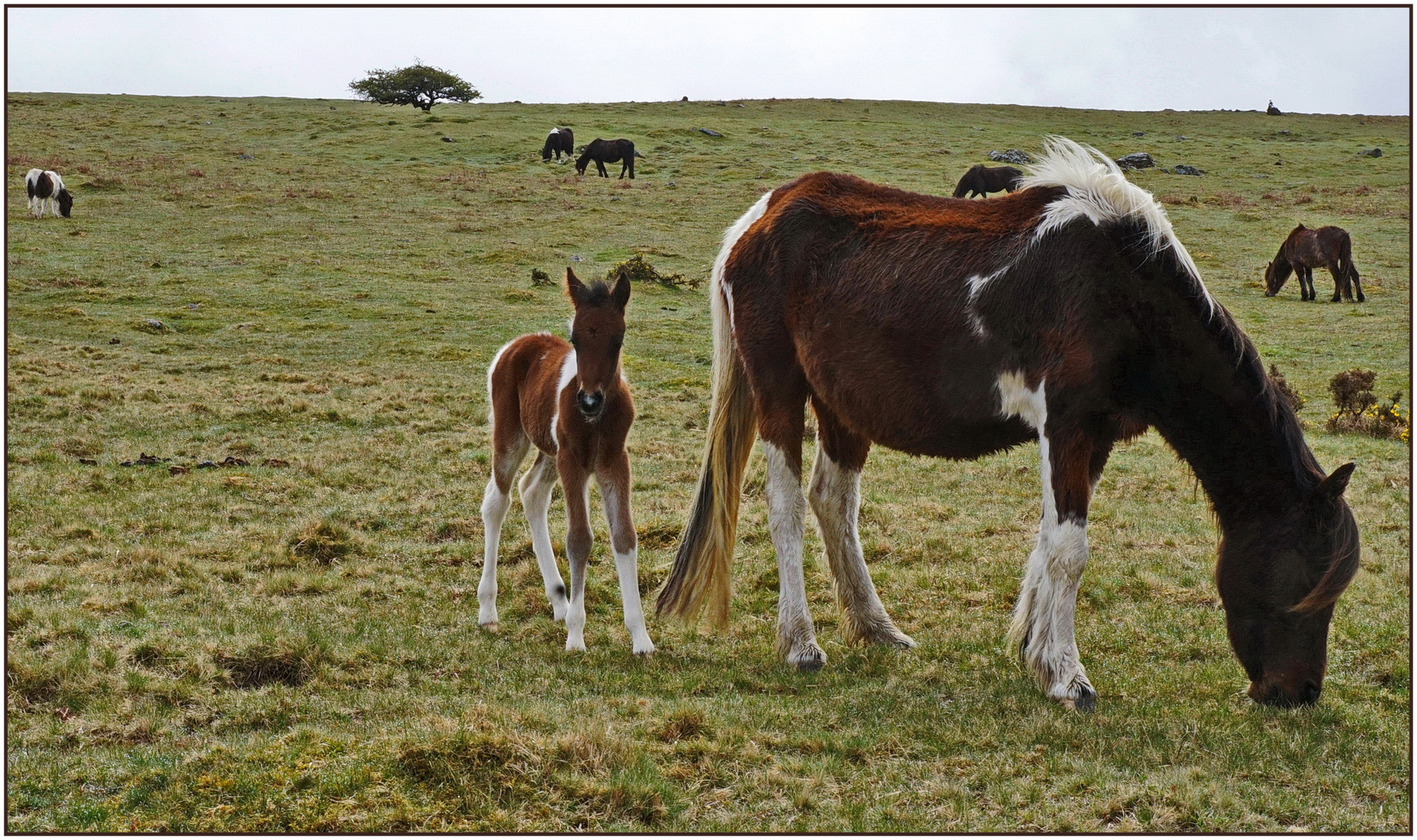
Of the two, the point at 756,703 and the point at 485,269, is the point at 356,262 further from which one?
the point at 756,703

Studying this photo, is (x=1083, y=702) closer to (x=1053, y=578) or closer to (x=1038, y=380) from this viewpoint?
(x=1053, y=578)

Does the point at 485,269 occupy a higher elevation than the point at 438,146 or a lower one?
lower

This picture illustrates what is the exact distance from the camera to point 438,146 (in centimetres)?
5103

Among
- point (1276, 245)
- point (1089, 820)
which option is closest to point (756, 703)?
point (1089, 820)

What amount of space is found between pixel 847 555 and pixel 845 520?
26 centimetres

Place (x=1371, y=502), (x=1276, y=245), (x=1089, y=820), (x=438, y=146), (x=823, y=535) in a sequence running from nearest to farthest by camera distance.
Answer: (x=1089, y=820) → (x=823, y=535) → (x=1371, y=502) → (x=1276, y=245) → (x=438, y=146)

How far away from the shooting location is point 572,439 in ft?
23.4

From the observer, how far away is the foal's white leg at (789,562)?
6887 mm

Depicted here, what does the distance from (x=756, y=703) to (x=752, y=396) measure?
7.96 ft

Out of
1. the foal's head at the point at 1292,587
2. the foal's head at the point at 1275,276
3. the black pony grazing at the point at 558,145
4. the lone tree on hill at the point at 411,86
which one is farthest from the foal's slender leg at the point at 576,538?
the lone tree on hill at the point at 411,86

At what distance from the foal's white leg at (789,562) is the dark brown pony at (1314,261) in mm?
24412

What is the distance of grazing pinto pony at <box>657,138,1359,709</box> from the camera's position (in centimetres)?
578

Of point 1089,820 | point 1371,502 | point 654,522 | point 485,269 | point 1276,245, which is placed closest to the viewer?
point 1089,820

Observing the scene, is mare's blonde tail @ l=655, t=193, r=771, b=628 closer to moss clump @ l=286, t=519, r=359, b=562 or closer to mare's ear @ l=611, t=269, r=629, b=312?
mare's ear @ l=611, t=269, r=629, b=312
